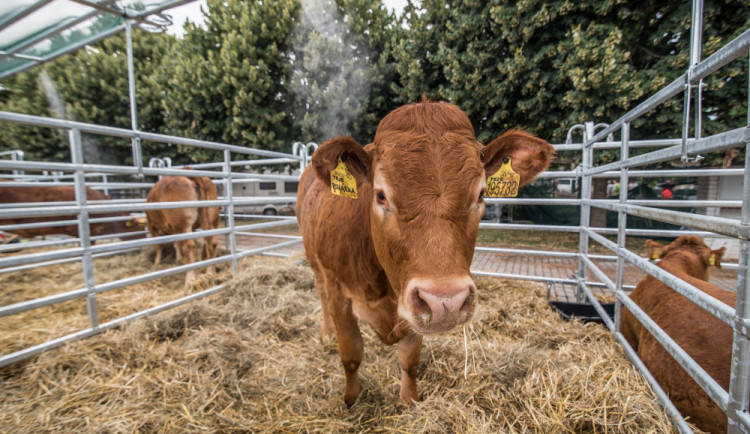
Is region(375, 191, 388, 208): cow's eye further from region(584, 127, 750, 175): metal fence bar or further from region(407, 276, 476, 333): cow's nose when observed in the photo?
region(584, 127, 750, 175): metal fence bar

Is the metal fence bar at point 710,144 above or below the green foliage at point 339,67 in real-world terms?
below

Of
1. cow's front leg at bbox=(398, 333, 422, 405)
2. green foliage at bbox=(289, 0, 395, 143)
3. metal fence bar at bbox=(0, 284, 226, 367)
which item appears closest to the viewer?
cow's front leg at bbox=(398, 333, 422, 405)

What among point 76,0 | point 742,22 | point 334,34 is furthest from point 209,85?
point 742,22

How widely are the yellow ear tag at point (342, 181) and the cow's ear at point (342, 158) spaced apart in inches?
0.9

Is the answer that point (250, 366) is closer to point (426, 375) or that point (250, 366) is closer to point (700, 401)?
point (426, 375)

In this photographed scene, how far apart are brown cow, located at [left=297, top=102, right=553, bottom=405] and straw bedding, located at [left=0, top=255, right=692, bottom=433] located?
1.07ft

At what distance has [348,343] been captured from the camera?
2268mm

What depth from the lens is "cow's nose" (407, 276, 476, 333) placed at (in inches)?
50.7

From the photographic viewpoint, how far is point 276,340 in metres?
3.14

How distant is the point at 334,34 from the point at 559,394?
447 inches

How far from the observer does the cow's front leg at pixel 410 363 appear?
7.36 feet

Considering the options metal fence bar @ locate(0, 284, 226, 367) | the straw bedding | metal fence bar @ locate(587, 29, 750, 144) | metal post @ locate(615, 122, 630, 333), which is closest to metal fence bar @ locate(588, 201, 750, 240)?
metal post @ locate(615, 122, 630, 333)

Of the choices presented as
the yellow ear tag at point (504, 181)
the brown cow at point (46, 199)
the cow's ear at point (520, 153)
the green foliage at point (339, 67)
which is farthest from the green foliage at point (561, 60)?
the brown cow at point (46, 199)

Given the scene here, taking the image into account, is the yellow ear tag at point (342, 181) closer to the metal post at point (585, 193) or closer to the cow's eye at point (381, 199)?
the cow's eye at point (381, 199)
